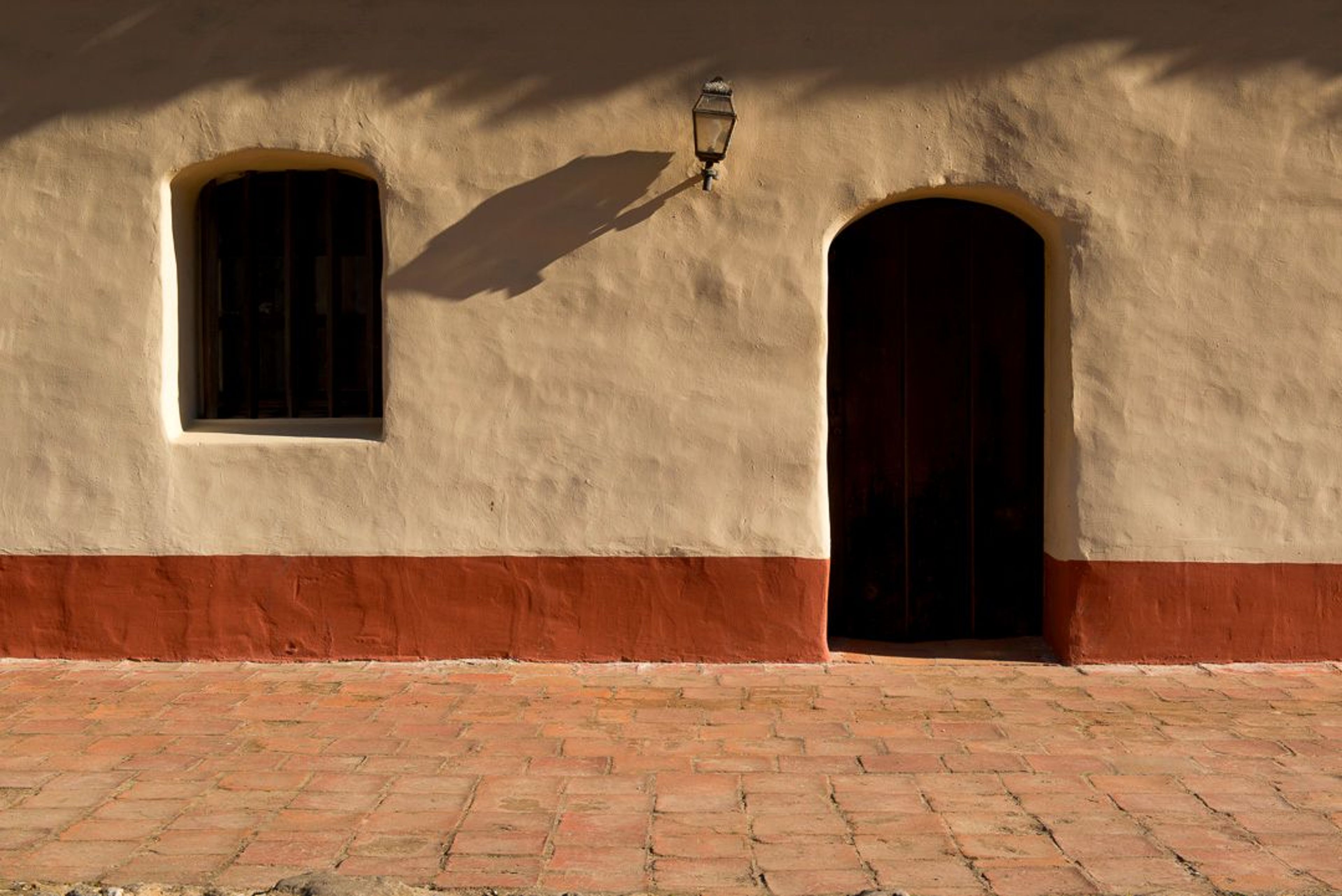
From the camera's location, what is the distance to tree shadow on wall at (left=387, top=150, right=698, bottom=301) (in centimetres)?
688

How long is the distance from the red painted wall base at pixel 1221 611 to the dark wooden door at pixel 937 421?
28.1 inches

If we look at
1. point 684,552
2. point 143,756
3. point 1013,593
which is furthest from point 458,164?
point 1013,593

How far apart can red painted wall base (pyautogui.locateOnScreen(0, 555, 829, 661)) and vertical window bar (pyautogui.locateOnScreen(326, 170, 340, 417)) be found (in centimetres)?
95

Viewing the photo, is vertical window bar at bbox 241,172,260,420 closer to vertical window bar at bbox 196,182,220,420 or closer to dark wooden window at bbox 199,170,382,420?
dark wooden window at bbox 199,170,382,420

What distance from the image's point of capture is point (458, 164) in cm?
687

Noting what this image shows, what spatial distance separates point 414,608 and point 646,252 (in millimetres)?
2092

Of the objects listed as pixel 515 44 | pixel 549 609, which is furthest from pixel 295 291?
pixel 549 609

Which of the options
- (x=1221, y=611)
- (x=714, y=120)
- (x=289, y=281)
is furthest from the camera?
(x=289, y=281)

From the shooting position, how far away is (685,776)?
5.09m

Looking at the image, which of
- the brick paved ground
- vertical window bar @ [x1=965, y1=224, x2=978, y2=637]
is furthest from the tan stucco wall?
the brick paved ground

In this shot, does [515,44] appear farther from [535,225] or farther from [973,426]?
[973,426]

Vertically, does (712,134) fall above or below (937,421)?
above

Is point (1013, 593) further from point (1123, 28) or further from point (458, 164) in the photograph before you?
point (458, 164)

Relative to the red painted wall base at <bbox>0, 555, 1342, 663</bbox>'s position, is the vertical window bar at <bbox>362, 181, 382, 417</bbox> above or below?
above
